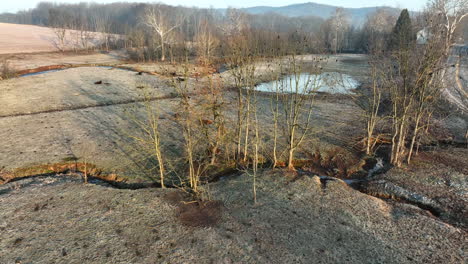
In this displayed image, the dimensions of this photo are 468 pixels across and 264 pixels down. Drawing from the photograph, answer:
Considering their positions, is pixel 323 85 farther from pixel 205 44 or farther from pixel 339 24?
pixel 339 24

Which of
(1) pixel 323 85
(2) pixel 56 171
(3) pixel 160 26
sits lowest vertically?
(2) pixel 56 171

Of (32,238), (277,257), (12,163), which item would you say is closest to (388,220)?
(277,257)

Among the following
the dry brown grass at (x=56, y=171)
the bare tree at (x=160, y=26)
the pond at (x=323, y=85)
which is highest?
the bare tree at (x=160, y=26)

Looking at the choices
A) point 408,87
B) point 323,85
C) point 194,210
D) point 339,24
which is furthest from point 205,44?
point 339,24

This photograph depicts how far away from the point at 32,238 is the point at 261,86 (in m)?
32.6

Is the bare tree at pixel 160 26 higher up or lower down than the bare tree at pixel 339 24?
lower down

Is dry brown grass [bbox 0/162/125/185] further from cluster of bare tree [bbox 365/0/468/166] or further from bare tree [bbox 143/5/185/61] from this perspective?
bare tree [bbox 143/5/185/61]

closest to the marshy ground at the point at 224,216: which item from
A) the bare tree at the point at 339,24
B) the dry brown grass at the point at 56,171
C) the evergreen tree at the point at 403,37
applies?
the dry brown grass at the point at 56,171

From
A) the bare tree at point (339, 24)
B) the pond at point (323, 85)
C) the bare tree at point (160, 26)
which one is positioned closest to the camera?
the pond at point (323, 85)

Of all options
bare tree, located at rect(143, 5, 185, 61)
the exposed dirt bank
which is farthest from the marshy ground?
bare tree, located at rect(143, 5, 185, 61)

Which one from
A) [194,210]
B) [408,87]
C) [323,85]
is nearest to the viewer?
[194,210]

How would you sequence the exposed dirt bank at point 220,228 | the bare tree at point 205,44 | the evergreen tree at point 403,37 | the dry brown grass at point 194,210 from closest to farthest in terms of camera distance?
the exposed dirt bank at point 220,228 < the dry brown grass at point 194,210 < the evergreen tree at point 403,37 < the bare tree at point 205,44

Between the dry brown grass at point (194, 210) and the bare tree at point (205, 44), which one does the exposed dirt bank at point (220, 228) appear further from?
the bare tree at point (205, 44)

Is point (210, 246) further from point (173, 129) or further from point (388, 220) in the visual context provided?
point (173, 129)
